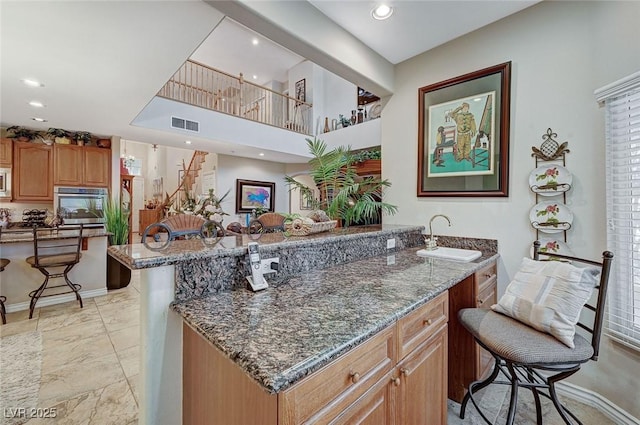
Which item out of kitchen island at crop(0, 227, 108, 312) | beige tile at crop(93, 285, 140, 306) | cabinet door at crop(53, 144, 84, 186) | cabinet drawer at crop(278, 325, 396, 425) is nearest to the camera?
cabinet drawer at crop(278, 325, 396, 425)

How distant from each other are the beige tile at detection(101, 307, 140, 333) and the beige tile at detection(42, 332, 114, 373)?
224 millimetres

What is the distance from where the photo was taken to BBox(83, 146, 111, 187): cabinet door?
14.9 ft

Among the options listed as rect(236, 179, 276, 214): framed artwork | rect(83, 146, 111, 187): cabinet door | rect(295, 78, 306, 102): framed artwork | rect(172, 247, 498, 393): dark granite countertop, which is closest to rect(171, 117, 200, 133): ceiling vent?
rect(83, 146, 111, 187): cabinet door

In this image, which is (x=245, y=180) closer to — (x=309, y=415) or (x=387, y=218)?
(x=387, y=218)

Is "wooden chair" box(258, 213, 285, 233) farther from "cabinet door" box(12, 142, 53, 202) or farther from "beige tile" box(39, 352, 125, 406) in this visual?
"cabinet door" box(12, 142, 53, 202)

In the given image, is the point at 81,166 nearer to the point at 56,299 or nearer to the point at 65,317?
the point at 56,299

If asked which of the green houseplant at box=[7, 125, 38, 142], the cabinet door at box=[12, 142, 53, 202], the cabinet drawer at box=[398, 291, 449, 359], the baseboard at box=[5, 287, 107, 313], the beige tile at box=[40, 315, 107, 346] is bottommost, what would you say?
the beige tile at box=[40, 315, 107, 346]

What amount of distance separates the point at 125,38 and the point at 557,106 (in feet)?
10.5

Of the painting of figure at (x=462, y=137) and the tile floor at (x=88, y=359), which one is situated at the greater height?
the painting of figure at (x=462, y=137)

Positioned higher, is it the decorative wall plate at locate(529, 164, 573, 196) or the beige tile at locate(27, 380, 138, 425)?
the decorative wall plate at locate(529, 164, 573, 196)

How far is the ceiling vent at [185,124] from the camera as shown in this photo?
451cm

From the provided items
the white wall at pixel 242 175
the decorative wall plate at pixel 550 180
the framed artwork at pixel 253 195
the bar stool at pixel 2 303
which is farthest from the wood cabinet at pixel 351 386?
the framed artwork at pixel 253 195

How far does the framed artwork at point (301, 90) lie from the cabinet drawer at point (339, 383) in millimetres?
7321

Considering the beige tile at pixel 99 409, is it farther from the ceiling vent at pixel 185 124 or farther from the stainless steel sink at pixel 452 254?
the ceiling vent at pixel 185 124
